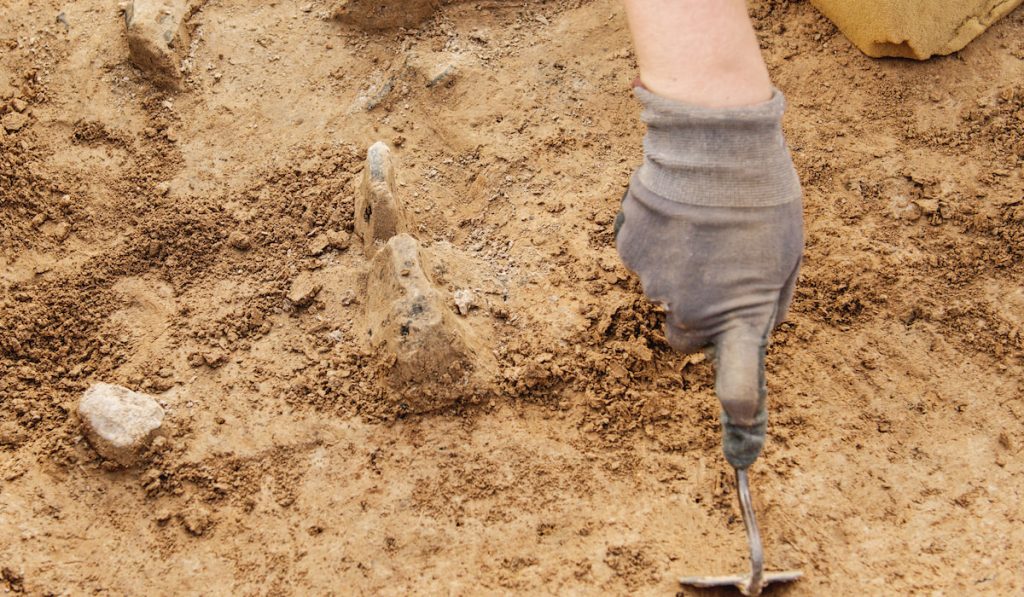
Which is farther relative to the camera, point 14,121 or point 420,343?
point 14,121

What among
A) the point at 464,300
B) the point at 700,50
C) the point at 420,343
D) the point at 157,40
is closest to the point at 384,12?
the point at 157,40

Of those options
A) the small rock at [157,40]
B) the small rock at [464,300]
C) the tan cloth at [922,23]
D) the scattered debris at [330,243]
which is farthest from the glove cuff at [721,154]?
the small rock at [157,40]

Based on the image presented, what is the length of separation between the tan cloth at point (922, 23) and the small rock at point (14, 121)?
2887 millimetres

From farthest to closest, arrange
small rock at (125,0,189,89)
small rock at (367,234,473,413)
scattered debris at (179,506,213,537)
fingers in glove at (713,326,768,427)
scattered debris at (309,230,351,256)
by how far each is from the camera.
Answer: small rock at (125,0,189,89)
scattered debris at (309,230,351,256)
small rock at (367,234,473,413)
scattered debris at (179,506,213,537)
fingers in glove at (713,326,768,427)

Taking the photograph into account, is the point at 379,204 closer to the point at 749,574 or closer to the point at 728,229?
the point at 728,229

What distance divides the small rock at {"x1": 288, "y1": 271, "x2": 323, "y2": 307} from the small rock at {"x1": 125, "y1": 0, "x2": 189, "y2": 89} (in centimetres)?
111

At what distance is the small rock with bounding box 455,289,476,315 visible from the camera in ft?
7.34

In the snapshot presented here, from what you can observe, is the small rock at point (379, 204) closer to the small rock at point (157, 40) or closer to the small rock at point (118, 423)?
the small rock at point (118, 423)

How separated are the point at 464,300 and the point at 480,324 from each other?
0.27 ft

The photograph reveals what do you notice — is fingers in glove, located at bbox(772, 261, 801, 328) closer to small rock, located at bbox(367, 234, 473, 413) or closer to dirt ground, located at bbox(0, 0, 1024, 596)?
dirt ground, located at bbox(0, 0, 1024, 596)

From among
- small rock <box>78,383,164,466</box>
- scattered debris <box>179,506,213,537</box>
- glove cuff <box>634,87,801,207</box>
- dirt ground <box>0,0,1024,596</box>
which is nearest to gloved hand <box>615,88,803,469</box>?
glove cuff <box>634,87,801,207</box>

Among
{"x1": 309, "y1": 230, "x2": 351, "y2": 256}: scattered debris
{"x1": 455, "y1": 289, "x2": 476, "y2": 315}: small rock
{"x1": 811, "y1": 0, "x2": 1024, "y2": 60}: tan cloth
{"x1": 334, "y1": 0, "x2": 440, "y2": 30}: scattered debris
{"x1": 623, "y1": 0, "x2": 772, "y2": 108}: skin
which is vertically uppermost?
{"x1": 623, "y1": 0, "x2": 772, "y2": 108}: skin

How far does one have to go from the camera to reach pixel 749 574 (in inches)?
68.1

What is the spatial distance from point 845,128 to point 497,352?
1455mm
